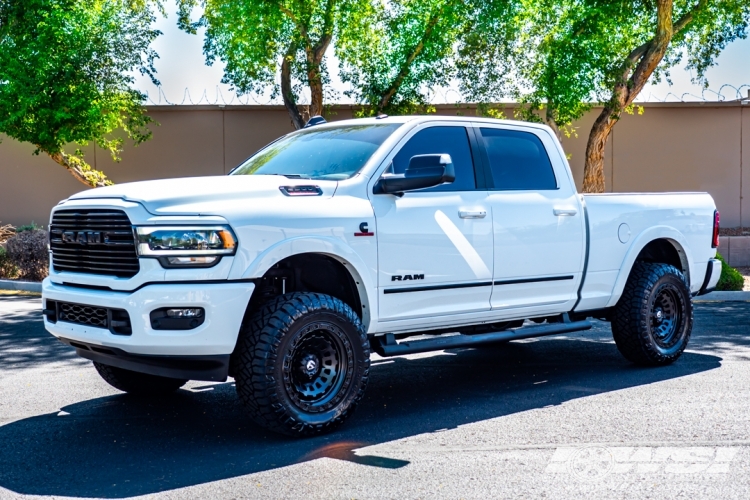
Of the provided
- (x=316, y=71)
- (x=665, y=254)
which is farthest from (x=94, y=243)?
(x=316, y=71)

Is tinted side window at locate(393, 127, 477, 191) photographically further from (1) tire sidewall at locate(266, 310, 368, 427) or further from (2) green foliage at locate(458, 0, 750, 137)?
(2) green foliage at locate(458, 0, 750, 137)

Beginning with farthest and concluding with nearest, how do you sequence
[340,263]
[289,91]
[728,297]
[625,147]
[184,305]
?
[625,147], [289,91], [728,297], [340,263], [184,305]

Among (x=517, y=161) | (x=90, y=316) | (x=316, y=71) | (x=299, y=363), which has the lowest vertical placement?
(x=299, y=363)

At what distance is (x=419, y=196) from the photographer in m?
6.52

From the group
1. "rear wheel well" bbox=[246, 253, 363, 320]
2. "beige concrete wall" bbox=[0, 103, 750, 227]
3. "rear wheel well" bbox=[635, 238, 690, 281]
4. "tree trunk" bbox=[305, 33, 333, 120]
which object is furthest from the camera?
"beige concrete wall" bbox=[0, 103, 750, 227]

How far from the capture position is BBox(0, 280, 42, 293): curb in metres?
14.9

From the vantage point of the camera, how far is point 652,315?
8.16 meters

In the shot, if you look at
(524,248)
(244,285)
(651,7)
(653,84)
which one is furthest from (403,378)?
(653,84)

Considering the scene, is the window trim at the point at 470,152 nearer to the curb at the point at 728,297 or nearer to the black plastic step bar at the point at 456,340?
the black plastic step bar at the point at 456,340

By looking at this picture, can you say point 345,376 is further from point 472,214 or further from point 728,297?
point 728,297

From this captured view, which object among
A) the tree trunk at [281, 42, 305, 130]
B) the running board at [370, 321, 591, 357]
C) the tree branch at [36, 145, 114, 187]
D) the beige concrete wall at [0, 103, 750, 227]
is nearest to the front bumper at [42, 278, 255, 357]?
the running board at [370, 321, 591, 357]

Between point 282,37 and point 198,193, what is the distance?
10621 millimetres

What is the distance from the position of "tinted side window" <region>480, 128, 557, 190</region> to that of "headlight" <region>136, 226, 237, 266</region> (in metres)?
2.57

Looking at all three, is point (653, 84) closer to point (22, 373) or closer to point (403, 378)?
point (403, 378)
